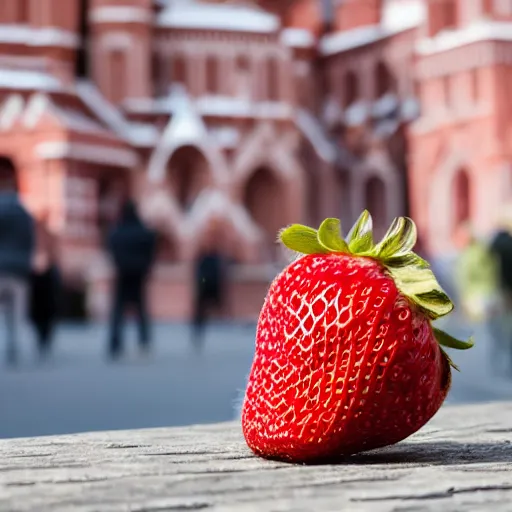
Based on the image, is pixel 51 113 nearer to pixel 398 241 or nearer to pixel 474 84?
pixel 474 84

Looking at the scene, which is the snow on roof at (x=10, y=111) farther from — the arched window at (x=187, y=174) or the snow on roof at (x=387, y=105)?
the snow on roof at (x=387, y=105)

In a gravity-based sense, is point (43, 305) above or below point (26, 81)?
below

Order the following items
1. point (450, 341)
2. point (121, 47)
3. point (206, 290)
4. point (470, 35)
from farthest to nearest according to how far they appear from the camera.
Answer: point (121, 47)
point (470, 35)
point (206, 290)
point (450, 341)

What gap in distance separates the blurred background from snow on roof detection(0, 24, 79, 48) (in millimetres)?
33

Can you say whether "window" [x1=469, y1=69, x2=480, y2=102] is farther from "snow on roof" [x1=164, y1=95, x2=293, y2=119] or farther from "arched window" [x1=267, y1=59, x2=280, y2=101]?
"arched window" [x1=267, y1=59, x2=280, y2=101]

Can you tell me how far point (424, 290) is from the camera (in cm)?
116

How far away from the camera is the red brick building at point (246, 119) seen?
52.6 ft

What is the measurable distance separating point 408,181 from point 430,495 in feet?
56.2

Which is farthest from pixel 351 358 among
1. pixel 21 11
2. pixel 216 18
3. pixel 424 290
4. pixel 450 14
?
pixel 216 18

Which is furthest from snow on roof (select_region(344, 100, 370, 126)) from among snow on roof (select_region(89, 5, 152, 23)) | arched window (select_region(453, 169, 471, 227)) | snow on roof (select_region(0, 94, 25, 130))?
snow on roof (select_region(0, 94, 25, 130))

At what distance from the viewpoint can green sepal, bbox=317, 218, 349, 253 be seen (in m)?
1.22

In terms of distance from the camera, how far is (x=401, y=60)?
59.3 feet

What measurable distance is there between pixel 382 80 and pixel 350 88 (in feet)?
3.00

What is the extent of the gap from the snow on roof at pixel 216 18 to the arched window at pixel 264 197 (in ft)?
7.71
